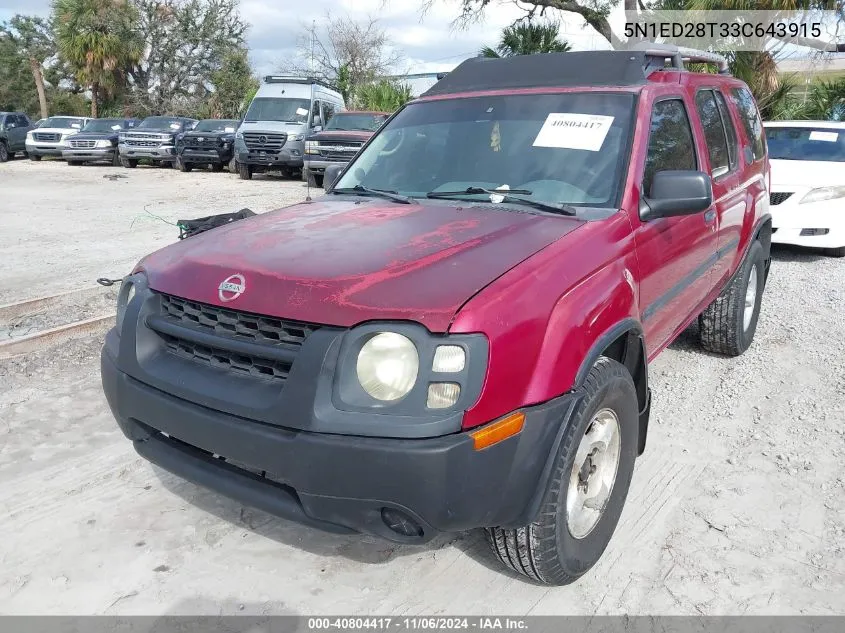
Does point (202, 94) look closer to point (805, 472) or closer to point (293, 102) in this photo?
point (293, 102)

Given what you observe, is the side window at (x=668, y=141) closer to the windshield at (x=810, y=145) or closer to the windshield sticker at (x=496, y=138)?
the windshield sticker at (x=496, y=138)

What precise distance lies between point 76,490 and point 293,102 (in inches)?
677

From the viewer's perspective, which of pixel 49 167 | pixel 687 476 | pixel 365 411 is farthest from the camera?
pixel 49 167

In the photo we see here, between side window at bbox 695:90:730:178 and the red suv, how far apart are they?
342 millimetres

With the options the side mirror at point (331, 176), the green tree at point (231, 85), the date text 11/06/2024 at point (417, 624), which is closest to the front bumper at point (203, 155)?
the side mirror at point (331, 176)

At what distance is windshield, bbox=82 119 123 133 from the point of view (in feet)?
79.8

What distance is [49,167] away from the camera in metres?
23.4

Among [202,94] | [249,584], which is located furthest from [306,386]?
[202,94]

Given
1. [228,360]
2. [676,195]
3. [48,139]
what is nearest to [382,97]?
[48,139]

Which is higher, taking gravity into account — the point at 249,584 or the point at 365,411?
the point at 365,411

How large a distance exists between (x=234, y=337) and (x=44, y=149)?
1074 inches

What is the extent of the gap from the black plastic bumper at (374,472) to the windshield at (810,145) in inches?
331

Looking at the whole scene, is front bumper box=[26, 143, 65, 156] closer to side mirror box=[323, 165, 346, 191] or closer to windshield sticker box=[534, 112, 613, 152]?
side mirror box=[323, 165, 346, 191]

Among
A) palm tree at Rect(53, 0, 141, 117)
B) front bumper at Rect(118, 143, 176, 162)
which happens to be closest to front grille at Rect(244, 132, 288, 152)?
front bumper at Rect(118, 143, 176, 162)
